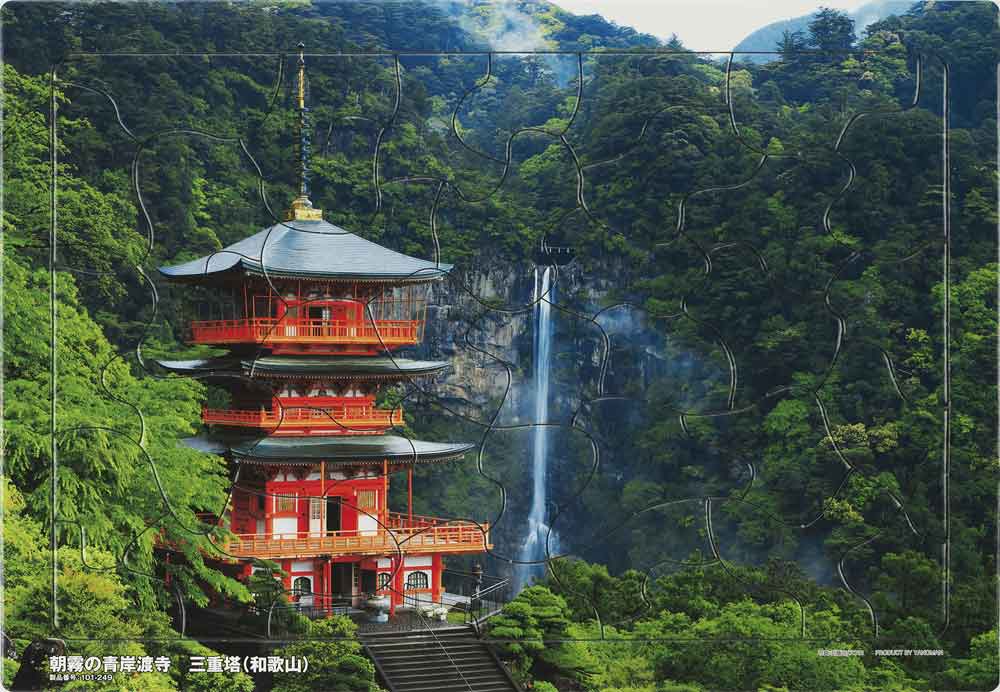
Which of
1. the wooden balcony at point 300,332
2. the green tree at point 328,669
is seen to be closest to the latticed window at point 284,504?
the wooden balcony at point 300,332

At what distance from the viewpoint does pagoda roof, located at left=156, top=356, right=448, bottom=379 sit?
16.7 feet

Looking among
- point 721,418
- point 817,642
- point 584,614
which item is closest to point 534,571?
point 721,418

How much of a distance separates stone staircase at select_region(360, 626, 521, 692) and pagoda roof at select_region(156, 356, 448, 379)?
1.00m

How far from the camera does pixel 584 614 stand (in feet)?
18.0

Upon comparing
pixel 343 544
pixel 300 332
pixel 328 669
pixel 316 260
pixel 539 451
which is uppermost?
pixel 316 260

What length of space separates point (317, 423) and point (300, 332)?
1.22 feet

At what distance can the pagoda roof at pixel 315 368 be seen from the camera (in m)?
5.11

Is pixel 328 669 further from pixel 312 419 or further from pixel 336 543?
pixel 312 419

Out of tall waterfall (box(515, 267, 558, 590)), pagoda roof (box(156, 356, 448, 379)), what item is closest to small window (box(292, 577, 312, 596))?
pagoda roof (box(156, 356, 448, 379))

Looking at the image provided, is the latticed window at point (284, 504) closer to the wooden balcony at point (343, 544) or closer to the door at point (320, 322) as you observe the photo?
the wooden balcony at point (343, 544)

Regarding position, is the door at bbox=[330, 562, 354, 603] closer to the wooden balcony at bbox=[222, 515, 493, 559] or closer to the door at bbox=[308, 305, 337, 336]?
the wooden balcony at bbox=[222, 515, 493, 559]

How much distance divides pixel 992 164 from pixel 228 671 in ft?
18.8

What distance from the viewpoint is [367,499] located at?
537 cm

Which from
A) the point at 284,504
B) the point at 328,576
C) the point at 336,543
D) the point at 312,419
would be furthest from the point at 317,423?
the point at 328,576
